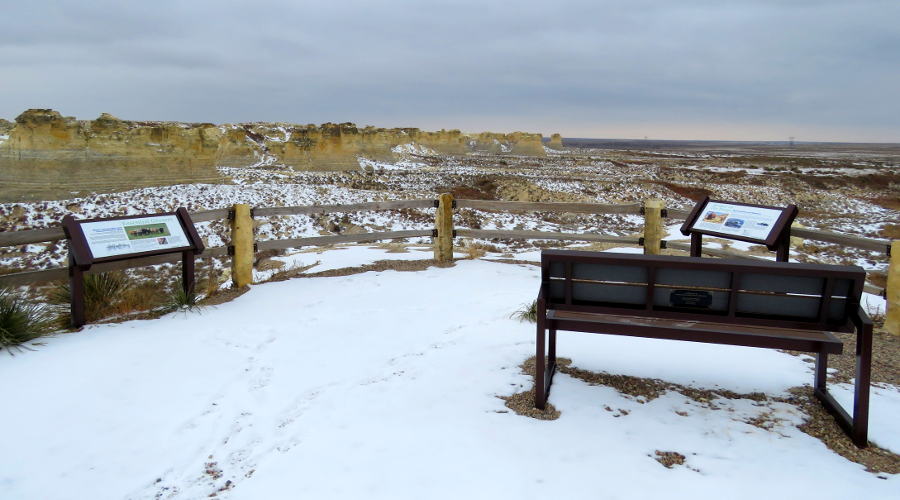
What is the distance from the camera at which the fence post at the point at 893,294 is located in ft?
18.2

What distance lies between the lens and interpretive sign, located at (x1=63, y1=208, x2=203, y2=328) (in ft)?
18.3

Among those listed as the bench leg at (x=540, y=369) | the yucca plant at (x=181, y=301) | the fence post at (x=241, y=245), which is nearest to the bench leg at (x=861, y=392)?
the bench leg at (x=540, y=369)

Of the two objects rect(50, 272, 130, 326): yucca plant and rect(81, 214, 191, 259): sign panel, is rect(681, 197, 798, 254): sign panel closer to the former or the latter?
rect(81, 214, 191, 259): sign panel

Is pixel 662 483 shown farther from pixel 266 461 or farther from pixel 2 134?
pixel 2 134

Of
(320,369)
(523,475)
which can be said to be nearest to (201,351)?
(320,369)

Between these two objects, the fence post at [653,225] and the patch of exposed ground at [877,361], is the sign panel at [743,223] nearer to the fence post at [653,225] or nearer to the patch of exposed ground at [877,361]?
the fence post at [653,225]

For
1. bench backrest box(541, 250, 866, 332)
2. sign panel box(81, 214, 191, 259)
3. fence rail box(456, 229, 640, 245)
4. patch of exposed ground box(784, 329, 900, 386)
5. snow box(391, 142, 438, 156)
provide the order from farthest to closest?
snow box(391, 142, 438, 156)
fence rail box(456, 229, 640, 245)
sign panel box(81, 214, 191, 259)
patch of exposed ground box(784, 329, 900, 386)
bench backrest box(541, 250, 866, 332)

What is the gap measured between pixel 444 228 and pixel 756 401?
5.70 meters

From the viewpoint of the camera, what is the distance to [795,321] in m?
3.59

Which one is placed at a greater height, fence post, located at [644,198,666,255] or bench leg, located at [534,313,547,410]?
fence post, located at [644,198,666,255]

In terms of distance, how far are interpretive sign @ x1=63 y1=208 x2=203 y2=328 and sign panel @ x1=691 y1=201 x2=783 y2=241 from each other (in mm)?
6265

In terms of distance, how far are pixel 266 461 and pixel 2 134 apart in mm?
38825

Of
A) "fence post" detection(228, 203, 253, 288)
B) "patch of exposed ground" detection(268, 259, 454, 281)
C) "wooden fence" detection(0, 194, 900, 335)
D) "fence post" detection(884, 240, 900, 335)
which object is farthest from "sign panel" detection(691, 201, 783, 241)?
"fence post" detection(228, 203, 253, 288)

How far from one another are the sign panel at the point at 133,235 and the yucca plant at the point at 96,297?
646 millimetres
